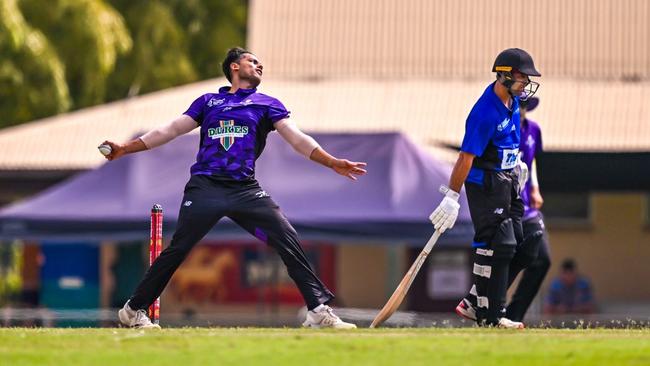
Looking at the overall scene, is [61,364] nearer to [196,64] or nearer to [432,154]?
[432,154]

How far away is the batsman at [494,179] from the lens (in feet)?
37.5

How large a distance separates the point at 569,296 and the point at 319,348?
645 inches

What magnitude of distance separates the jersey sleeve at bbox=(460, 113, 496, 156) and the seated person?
45.9ft

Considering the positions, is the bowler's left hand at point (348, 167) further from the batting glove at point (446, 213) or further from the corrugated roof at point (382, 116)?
the corrugated roof at point (382, 116)

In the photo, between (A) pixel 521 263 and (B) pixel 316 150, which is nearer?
(B) pixel 316 150

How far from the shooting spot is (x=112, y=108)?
28.7 metres

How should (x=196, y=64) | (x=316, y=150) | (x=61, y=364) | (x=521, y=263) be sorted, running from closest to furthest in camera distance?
(x=61, y=364) → (x=316, y=150) → (x=521, y=263) → (x=196, y=64)

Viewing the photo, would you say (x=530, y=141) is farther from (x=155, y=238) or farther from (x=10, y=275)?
(x=10, y=275)

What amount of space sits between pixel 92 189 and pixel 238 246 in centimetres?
479

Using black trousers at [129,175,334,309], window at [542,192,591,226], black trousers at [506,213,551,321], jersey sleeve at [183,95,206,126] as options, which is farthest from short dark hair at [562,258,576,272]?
jersey sleeve at [183,95,206,126]

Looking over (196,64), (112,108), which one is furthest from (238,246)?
(196,64)

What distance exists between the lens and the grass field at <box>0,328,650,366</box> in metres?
9.07

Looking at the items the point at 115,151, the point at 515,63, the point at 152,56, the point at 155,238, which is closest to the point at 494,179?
the point at 515,63

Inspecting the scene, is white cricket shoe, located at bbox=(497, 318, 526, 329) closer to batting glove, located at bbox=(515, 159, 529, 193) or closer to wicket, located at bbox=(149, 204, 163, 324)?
batting glove, located at bbox=(515, 159, 529, 193)
